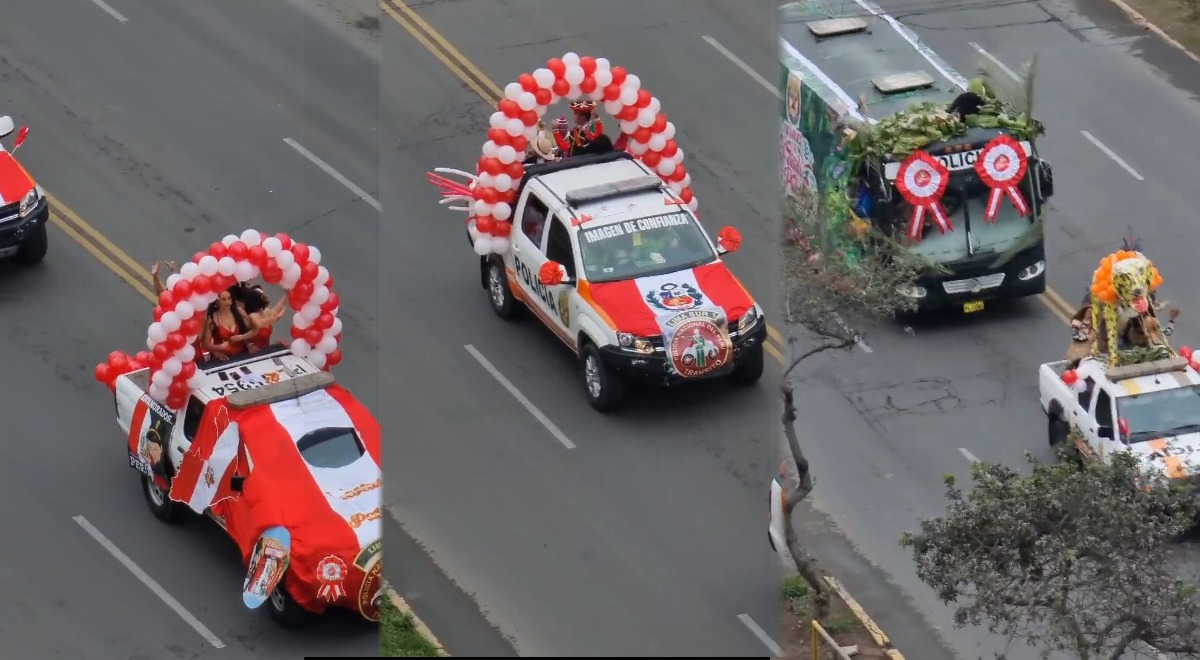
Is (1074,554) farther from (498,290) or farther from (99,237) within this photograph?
(99,237)

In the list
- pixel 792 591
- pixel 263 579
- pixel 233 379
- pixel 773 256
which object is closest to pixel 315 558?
pixel 263 579

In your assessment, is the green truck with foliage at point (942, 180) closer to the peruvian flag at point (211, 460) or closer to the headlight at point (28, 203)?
the peruvian flag at point (211, 460)

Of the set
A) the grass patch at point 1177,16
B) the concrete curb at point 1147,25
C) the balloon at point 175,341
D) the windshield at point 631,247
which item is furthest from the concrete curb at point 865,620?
the grass patch at point 1177,16

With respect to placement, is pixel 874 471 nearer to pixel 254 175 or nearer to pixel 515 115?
pixel 515 115

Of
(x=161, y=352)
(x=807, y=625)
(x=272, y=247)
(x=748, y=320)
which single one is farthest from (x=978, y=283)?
(x=161, y=352)

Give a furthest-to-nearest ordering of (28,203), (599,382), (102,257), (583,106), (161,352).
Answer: (102,257) → (28,203) → (583,106) → (161,352) → (599,382)

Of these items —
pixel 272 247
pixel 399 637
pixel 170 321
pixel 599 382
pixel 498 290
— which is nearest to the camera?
pixel 399 637

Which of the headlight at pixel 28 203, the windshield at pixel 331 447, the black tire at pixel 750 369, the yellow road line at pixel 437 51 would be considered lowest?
the headlight at pixel 28 203
